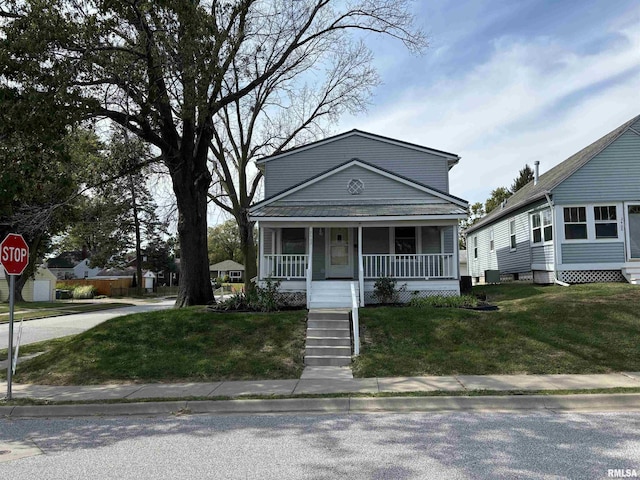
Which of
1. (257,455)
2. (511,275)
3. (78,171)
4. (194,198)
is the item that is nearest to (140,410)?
(257,455)

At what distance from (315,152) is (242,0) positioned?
255 inches

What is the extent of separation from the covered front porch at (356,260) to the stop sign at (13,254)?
733 cm

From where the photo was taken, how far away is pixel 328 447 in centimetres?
540

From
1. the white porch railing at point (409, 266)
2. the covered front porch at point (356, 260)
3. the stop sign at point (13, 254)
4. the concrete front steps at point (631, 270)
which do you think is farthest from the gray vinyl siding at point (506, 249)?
the stop sign at point (13, 254)

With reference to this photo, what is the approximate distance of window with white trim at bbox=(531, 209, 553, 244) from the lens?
1781 centimetres

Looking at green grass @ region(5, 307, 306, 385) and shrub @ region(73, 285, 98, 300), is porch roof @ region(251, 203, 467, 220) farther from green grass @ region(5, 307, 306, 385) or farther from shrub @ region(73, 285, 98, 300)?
shrub @ region(73, 285, 98, 300)

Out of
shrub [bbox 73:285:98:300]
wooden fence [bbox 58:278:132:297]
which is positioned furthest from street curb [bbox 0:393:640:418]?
wooden fence [bbox 58:278:132:297]

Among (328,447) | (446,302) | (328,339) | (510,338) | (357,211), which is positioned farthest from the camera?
(357,211)

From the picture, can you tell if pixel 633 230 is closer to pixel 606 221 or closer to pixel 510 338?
pixel 606 221

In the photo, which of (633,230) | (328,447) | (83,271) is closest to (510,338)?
(328,447)

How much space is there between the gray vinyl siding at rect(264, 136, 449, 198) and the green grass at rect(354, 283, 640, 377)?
771 centimetres

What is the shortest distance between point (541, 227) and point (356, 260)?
775 centimetres

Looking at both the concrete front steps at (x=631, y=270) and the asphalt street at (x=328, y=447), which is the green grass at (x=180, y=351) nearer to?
the asphalt street at (x=328, y=447)

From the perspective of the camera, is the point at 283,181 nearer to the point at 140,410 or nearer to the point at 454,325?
the point at 454,325
